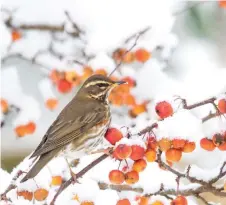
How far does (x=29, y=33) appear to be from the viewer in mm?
4168

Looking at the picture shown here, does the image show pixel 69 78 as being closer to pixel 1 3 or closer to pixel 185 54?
pixel 1 3

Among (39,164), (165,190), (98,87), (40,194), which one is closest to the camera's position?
(165,190)

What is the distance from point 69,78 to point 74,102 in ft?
0.73

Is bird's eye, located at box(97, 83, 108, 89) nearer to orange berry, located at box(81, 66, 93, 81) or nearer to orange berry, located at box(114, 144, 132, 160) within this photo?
orange berry, located at box(81, 66, 93, 81)

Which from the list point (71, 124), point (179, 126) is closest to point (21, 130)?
point (71, 124)

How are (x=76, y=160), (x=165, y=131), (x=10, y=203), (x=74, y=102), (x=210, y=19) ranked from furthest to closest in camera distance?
(x=210, y=19), (x=74, y=102), (x=76, y=160), (x=10, y=203), (x=165, y=131)

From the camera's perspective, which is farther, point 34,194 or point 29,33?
point 29,33

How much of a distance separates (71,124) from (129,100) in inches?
18.4

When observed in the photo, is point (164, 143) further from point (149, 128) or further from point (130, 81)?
point (130, 81)

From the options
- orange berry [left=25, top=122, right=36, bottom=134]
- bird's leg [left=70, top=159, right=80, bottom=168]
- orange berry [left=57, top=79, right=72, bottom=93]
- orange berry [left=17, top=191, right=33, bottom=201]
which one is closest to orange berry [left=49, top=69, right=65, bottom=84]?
orange berry [left=57, top=79, right=72, bottom=93]

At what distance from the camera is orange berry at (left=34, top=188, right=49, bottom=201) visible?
2527mm

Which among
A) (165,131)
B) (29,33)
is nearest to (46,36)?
(29,33)

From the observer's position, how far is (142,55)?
3600mm

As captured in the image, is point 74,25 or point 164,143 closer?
point 164,143
